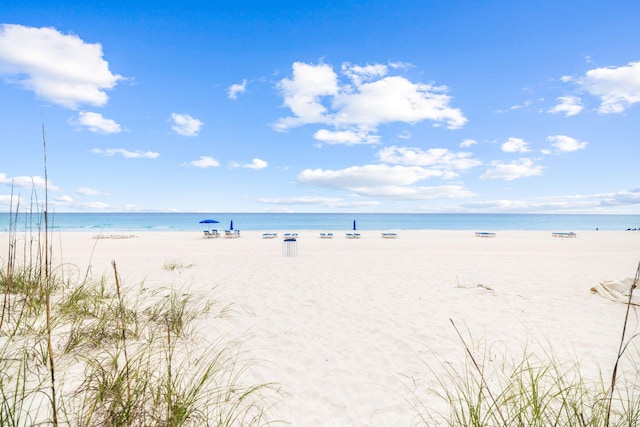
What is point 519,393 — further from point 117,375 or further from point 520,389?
point 117,375

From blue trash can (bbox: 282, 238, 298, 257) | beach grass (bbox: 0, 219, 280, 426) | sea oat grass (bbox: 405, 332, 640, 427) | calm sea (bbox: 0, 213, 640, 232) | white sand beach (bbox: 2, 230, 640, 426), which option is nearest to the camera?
beach grass (bbox: 0, 219, 280, 426)

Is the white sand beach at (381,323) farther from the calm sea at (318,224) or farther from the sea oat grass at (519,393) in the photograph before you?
the calm sea at (318,224)

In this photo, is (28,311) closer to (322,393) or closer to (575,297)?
(322,393)

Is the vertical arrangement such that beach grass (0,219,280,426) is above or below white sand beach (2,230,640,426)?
above

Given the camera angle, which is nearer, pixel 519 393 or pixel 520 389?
pixel 520 389

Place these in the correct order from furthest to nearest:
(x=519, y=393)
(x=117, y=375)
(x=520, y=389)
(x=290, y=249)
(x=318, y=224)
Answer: (x=318, y=224) < (x=290, y=249) < (x=117, y=375) < (x=519, y=393) < (x=520, y=389)

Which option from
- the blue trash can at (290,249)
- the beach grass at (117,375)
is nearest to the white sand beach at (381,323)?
the beach grass at (117,375)

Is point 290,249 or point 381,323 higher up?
point 290,249

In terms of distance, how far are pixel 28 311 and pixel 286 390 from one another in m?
3.54

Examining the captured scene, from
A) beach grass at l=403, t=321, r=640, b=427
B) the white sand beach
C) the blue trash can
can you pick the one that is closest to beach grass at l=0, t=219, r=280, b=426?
the white sand beach

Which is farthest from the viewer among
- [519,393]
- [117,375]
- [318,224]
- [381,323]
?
[318,224]

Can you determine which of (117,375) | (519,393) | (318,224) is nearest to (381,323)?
(519,393)

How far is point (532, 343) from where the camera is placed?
4.27m

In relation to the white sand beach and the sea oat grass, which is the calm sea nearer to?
the white sand beach
